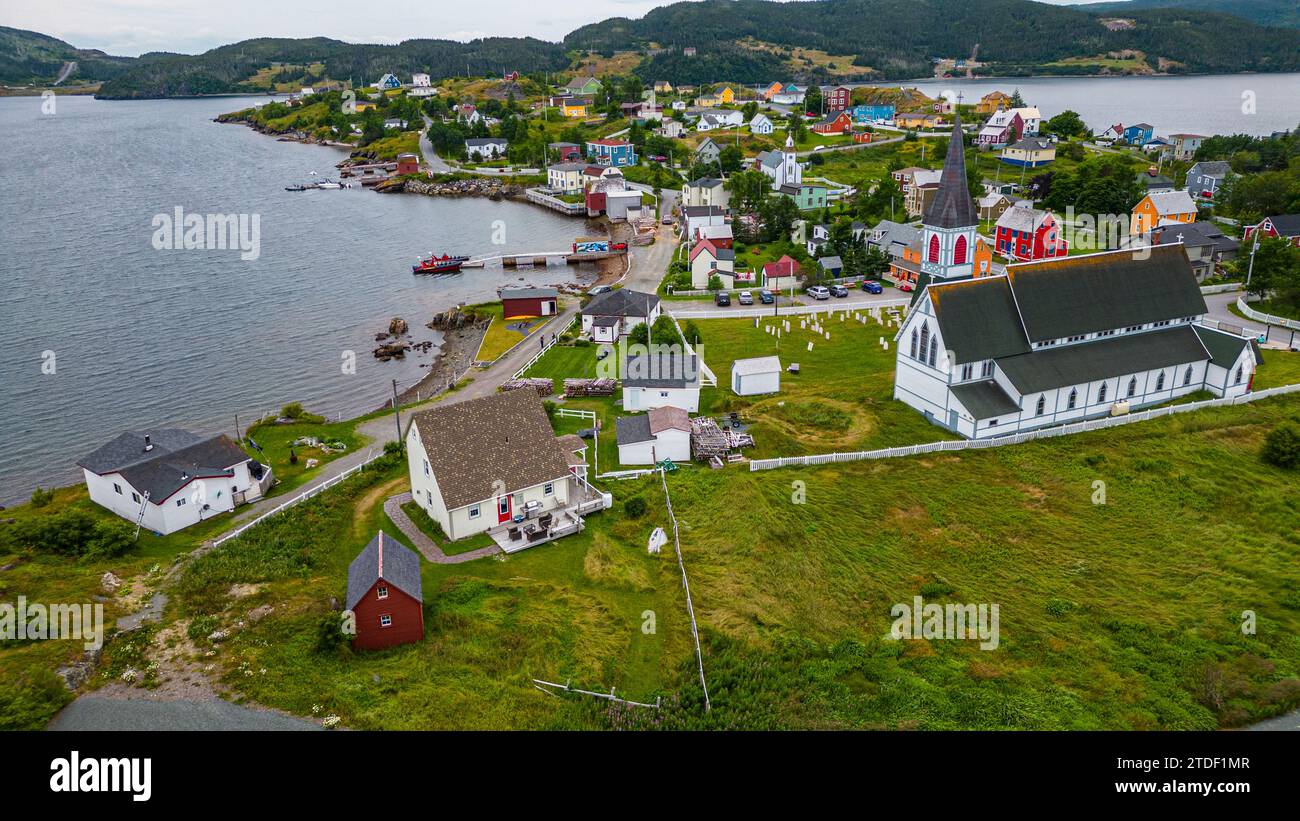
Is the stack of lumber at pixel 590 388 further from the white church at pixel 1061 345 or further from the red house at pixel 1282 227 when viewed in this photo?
the red house at pixel 1282 227

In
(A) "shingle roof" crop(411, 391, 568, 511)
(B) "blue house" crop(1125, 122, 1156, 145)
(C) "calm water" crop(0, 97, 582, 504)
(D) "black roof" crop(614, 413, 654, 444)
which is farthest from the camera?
(B) "blue house" crop(1125, 122, 1156, 145)

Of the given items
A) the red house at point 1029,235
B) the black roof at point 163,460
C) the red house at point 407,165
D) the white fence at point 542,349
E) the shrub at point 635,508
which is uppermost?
the red house at point 407,165

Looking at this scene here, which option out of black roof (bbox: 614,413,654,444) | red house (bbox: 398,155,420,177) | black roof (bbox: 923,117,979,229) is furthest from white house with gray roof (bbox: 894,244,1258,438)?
red house (bbox: 398,155,420,177)

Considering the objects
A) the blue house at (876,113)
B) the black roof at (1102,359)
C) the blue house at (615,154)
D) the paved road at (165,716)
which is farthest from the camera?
the blue house at (876,113)

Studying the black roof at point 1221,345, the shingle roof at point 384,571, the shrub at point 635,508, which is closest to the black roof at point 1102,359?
the black roof at point 1221,345

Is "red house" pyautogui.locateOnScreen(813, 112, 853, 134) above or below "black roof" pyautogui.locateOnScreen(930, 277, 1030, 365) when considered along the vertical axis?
above

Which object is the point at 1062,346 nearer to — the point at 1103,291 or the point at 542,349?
the point at 1103,291

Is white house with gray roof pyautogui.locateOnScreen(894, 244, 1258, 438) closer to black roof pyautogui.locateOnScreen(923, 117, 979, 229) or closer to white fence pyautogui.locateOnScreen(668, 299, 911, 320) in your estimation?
black roof pyautogui.locateOnScreen(923, 117, 979, 229)

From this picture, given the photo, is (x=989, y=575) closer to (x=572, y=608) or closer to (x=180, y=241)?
(x=572, y=608)
